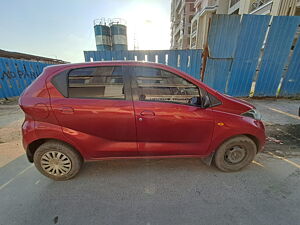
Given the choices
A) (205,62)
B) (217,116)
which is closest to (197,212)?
(217,116)

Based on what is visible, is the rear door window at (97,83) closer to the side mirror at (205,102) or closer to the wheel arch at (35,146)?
the wheel arch at (35,146)

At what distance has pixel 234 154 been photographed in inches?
83.0

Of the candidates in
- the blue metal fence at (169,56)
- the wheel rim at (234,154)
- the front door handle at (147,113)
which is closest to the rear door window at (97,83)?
the front door handle at (147,113)

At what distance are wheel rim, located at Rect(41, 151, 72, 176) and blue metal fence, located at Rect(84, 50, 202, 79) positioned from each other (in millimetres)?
5906

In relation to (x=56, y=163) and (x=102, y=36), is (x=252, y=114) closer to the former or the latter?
(x=56, y=163)

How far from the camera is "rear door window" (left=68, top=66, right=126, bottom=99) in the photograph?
1778 millimetres

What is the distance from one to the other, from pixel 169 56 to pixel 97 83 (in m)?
5.71

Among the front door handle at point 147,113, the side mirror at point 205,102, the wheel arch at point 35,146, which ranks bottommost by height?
the wheel arch at point 35,146

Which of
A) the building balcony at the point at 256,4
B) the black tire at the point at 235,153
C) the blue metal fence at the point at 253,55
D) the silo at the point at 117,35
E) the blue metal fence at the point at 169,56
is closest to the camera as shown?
the black tire at the point at 235,153

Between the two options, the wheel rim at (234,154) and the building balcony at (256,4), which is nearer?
the wheel rim at (234,154)

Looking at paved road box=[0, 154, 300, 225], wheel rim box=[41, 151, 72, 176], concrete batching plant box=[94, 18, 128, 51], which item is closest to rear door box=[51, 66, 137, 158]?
wheel rim box=[41, 151, 72, 176]

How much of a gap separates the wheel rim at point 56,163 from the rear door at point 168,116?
1.13 meters

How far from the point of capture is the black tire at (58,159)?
6.15ft

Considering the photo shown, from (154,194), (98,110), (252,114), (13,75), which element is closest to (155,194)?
(154,194)
